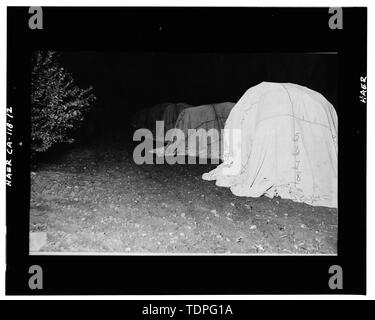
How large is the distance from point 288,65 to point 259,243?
742cm

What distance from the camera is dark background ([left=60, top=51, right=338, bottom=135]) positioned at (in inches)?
387

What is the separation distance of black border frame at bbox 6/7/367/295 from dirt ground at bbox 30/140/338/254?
0.77 feet

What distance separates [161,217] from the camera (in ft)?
16.3

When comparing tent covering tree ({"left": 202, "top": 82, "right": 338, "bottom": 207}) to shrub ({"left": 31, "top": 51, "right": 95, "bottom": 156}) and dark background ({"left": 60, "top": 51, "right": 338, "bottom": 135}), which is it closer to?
dark background ({"left": 60, "top": 51, "right": 338, "bottom": 135})

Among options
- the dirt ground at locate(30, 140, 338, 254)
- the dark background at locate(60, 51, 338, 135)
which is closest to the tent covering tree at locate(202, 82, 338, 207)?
the dirt ground at locate(30, 140, 338, 254)

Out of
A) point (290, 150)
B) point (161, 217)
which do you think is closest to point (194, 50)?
point (161, 217)

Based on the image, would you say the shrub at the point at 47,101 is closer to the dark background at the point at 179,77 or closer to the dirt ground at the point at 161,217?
the dirt ground at the point at 161,217

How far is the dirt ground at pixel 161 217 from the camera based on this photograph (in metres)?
4.28

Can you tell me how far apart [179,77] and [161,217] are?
10631mm

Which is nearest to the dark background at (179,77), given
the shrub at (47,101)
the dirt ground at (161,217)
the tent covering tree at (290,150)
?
the shrub at (47,101)

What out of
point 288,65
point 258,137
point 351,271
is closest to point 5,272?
point 351,271

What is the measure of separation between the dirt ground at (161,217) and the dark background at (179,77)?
11.2ft

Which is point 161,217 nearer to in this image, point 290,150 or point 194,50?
point 194,50

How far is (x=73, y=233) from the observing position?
4414 millimetres
